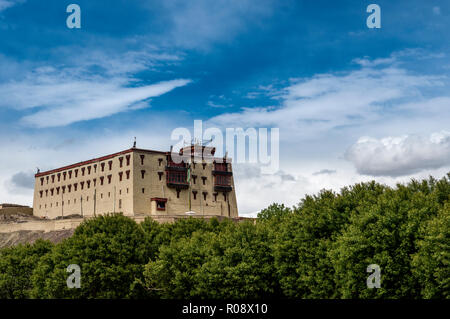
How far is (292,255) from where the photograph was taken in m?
50.5

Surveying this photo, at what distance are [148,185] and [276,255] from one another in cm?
5717

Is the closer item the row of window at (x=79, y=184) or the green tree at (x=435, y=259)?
the green tree at (x=435, y=259)

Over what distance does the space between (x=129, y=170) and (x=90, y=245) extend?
147ft

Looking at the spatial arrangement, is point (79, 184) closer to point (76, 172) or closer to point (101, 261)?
point (76, 172)

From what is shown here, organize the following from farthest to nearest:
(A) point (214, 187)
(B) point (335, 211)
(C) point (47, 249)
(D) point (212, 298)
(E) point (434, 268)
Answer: (A) point (214, 187)
(C) point (47, 249)
(D) point (212, 298)
(B) point (335, 211)
(E) point (434, 268)

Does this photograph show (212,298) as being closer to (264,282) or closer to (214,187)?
(264,282)

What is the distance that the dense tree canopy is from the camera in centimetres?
4153

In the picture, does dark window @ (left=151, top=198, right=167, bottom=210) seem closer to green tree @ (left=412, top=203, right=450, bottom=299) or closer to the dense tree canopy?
the dense tree canopy

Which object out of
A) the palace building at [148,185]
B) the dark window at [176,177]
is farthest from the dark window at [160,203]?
the dark window at [176,177]

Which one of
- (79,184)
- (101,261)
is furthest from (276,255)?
(79,184)

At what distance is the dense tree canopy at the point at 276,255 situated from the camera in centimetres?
4153

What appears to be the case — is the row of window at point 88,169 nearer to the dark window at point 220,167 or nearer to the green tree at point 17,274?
the dark window at point 220,167

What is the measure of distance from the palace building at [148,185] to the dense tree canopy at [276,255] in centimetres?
3208
